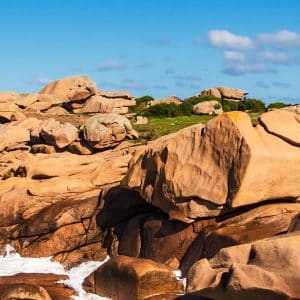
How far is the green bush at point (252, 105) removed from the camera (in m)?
55.5

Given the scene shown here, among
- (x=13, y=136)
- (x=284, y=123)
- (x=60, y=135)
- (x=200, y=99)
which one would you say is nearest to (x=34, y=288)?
(x=284, y=123)

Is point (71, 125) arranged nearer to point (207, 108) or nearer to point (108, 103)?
point (207, 108)

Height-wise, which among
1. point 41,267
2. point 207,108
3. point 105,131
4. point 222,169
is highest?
point 207,108

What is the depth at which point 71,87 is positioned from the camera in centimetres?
6912

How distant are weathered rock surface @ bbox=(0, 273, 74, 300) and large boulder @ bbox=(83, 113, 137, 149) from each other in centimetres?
1141

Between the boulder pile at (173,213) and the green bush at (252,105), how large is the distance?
85.7 feet

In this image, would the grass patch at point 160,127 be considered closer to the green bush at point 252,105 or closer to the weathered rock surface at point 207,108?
the weathered rock surface at point 207,108

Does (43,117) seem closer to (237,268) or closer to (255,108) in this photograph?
(255,108)

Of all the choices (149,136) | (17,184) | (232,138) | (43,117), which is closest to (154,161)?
(232,138)

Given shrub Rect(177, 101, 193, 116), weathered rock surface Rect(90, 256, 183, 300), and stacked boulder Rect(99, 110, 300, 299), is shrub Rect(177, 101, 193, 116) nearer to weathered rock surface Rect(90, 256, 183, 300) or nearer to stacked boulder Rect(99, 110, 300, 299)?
stacked boulder Rect(99, 110, 300, 299)

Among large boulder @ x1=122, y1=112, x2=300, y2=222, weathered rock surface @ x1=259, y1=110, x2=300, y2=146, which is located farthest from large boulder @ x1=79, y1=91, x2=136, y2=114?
weathered rock surface @ x1=259, y1=110, x2=300, y2=146

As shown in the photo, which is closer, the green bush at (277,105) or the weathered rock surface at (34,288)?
the weathered rock surface at (34,288)

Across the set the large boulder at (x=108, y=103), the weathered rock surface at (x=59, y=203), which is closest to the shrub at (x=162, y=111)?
the large boulder at (x=108, y=103)

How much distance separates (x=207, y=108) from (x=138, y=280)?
37351 mm
